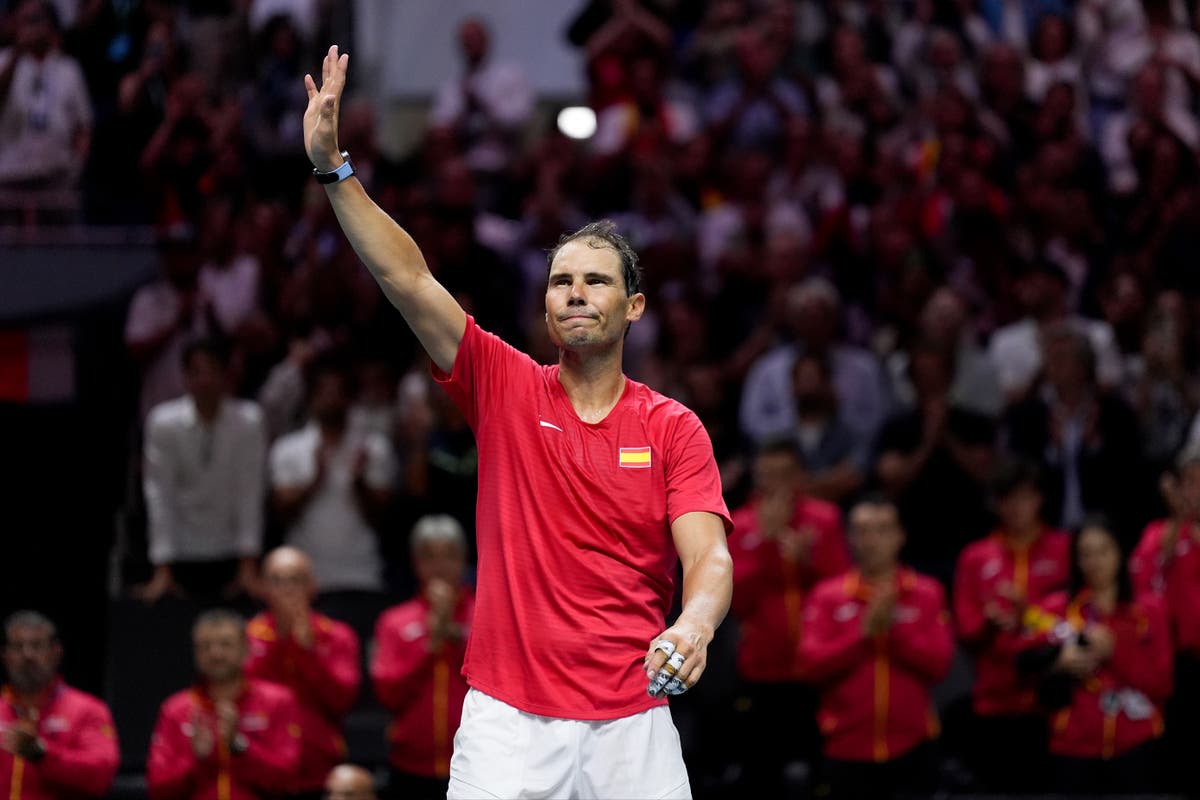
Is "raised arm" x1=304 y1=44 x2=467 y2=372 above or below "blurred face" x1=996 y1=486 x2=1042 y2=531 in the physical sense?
above

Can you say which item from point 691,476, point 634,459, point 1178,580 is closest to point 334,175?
point 634,459

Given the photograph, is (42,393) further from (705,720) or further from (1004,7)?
(1004,7)

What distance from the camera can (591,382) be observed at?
4.49m

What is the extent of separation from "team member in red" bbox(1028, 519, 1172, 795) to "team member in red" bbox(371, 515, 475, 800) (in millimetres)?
2777

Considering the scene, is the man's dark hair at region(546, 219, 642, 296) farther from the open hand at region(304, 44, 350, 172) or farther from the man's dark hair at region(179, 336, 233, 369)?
the man's dark hair at region(179, 336, 233, 369)

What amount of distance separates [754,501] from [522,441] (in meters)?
4.83

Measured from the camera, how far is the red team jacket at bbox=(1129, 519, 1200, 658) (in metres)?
8.76

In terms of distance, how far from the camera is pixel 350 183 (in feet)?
14.1

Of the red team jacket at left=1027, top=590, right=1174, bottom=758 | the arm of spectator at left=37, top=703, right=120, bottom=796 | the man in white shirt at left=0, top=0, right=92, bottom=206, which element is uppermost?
the man in white shirt at left=0, top=0, right=92, bottom=206

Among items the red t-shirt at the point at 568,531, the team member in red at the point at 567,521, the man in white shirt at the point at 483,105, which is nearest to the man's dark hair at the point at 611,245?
the team member in red at the point at 567,521

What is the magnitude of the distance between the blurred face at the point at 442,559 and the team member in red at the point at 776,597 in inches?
55.6

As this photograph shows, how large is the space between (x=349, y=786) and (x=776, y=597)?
246cm

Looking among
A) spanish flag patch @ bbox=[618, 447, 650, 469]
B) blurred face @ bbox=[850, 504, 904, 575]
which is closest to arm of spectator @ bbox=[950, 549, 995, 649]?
blurred face @ bbox=[850, 504, 904, 575]

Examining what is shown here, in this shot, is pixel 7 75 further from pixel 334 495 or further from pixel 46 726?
pixel 46 726
